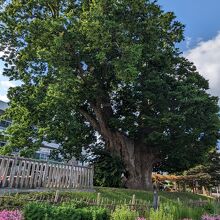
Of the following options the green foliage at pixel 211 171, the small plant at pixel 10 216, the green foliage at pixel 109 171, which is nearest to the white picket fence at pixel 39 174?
the green foliage at pixel 109 171

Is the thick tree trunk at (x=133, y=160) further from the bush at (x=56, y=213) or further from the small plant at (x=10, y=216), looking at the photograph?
the small plant at (x=10, y=216)

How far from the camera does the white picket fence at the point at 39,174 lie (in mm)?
12008

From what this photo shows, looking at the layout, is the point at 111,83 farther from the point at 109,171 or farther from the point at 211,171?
the point at 211,171

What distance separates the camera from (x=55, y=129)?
2002 cm

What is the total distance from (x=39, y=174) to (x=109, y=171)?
775 cm

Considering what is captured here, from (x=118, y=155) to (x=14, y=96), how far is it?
8.74 m

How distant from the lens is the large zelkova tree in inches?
722

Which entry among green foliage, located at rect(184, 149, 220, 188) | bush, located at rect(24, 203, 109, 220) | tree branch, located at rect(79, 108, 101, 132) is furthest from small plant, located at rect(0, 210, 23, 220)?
green foliage, located at rect(184, 149, 220, 188)

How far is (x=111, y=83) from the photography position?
72.4 ft

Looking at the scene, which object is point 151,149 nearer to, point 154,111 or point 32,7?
point 154,111

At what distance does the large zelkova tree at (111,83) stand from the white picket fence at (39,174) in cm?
483

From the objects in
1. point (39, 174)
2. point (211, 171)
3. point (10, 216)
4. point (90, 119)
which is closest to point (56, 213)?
point (10, 216)

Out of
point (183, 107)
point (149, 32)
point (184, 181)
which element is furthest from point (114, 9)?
point (184, 181)

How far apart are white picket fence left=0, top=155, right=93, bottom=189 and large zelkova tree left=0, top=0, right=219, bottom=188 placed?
483 cm
